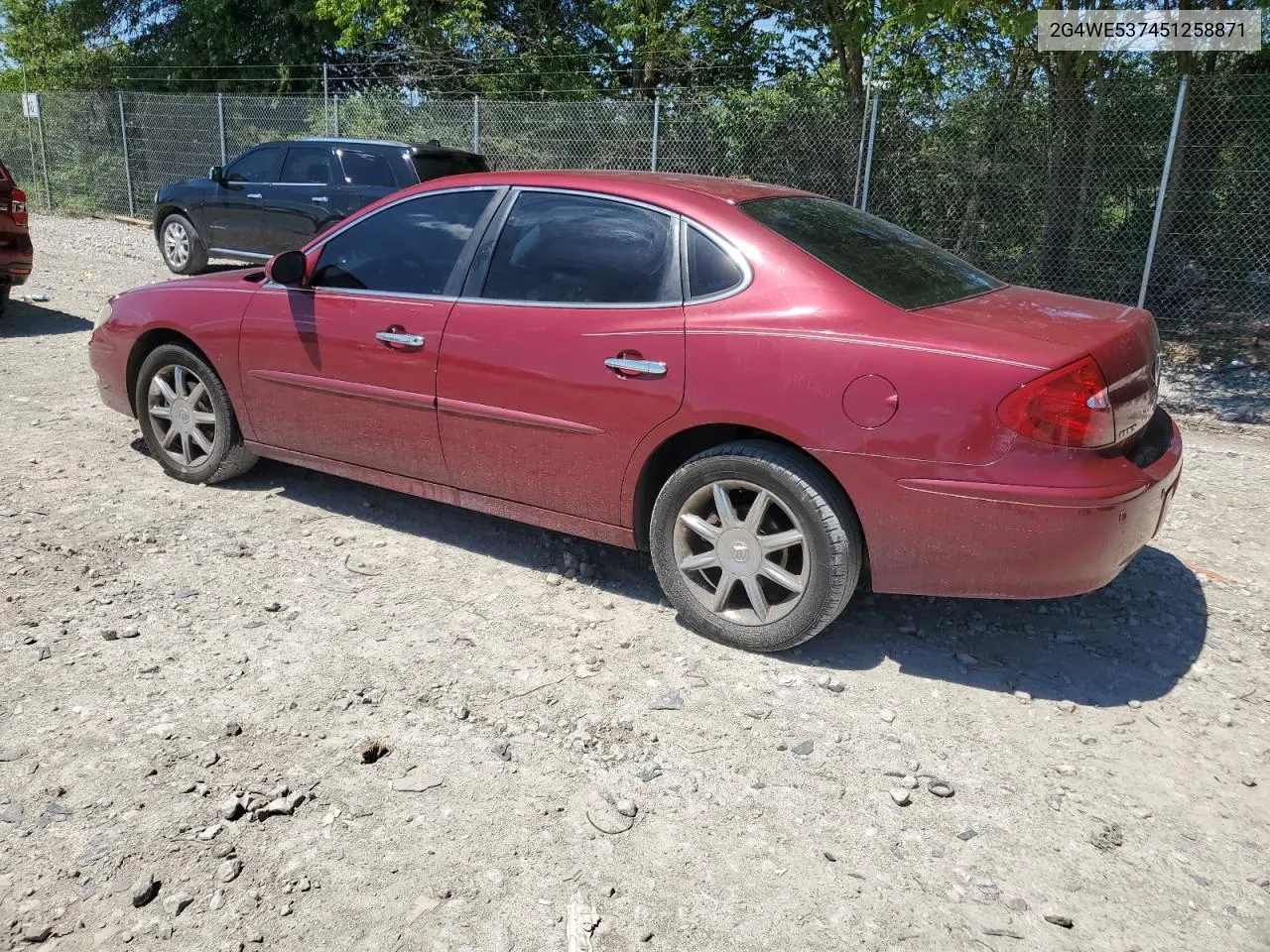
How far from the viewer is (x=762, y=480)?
349 cm

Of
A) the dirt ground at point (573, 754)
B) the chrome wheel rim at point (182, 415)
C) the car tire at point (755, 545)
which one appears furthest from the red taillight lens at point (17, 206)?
the car tire at point (755, 545)

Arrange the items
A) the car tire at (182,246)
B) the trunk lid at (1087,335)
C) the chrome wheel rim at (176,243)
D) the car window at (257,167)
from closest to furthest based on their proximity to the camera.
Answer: the trunk lid at (1087,335), the car window at (257,167), the car tire at (182,246), the chrome wheel rim at (176,243)

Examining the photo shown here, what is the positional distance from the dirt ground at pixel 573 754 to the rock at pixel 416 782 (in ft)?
0.04

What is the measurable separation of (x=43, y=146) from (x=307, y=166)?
464 inches

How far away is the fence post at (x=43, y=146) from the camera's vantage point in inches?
778

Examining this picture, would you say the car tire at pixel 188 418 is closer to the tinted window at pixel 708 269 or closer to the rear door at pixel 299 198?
the tinted window at pixel 708 269

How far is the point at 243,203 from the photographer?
12180 millimetres

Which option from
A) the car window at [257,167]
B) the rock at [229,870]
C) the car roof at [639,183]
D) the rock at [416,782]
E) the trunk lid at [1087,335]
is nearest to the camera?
the rock at [229,870]

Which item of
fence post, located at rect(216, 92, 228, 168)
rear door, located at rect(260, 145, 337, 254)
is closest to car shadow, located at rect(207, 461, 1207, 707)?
rear door, located at rect(260, 145, 337, 254)

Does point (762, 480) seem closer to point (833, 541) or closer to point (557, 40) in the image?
point (833, 541)

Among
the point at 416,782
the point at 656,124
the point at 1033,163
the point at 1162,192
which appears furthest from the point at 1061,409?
the point at 656,124

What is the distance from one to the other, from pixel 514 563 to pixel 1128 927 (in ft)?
8.80

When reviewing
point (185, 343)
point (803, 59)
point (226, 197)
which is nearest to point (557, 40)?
point (803, 59)

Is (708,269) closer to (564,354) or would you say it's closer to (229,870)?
(564,354)
